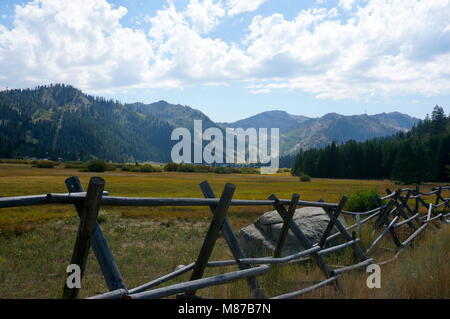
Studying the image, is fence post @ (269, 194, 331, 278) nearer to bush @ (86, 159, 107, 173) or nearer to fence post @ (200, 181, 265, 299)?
fence post @ (200, 181, 265, 299)

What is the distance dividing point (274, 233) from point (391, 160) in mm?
85020

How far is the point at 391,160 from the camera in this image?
279 ft

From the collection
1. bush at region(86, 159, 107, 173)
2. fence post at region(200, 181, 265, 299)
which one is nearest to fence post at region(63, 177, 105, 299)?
fence post at region(200, 181, 265, 299)

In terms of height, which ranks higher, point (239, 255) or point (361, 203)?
point (239, 255)

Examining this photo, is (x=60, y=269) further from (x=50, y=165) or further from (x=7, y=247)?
(x=50, y=165)

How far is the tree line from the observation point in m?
71.4

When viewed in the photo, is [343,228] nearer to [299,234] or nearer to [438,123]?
[299,234]

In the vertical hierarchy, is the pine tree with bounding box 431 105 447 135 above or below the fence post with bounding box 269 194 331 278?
above

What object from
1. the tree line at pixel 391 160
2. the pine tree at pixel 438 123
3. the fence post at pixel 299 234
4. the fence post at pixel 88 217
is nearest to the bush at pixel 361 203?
the fence post at pixel 299 234

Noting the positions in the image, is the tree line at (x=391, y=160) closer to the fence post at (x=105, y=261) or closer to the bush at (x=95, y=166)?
the bush at (x=95, y=166)

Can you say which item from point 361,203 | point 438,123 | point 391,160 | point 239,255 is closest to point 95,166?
point 391,160

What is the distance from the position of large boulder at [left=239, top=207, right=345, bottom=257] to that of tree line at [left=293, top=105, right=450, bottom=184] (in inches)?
2697
